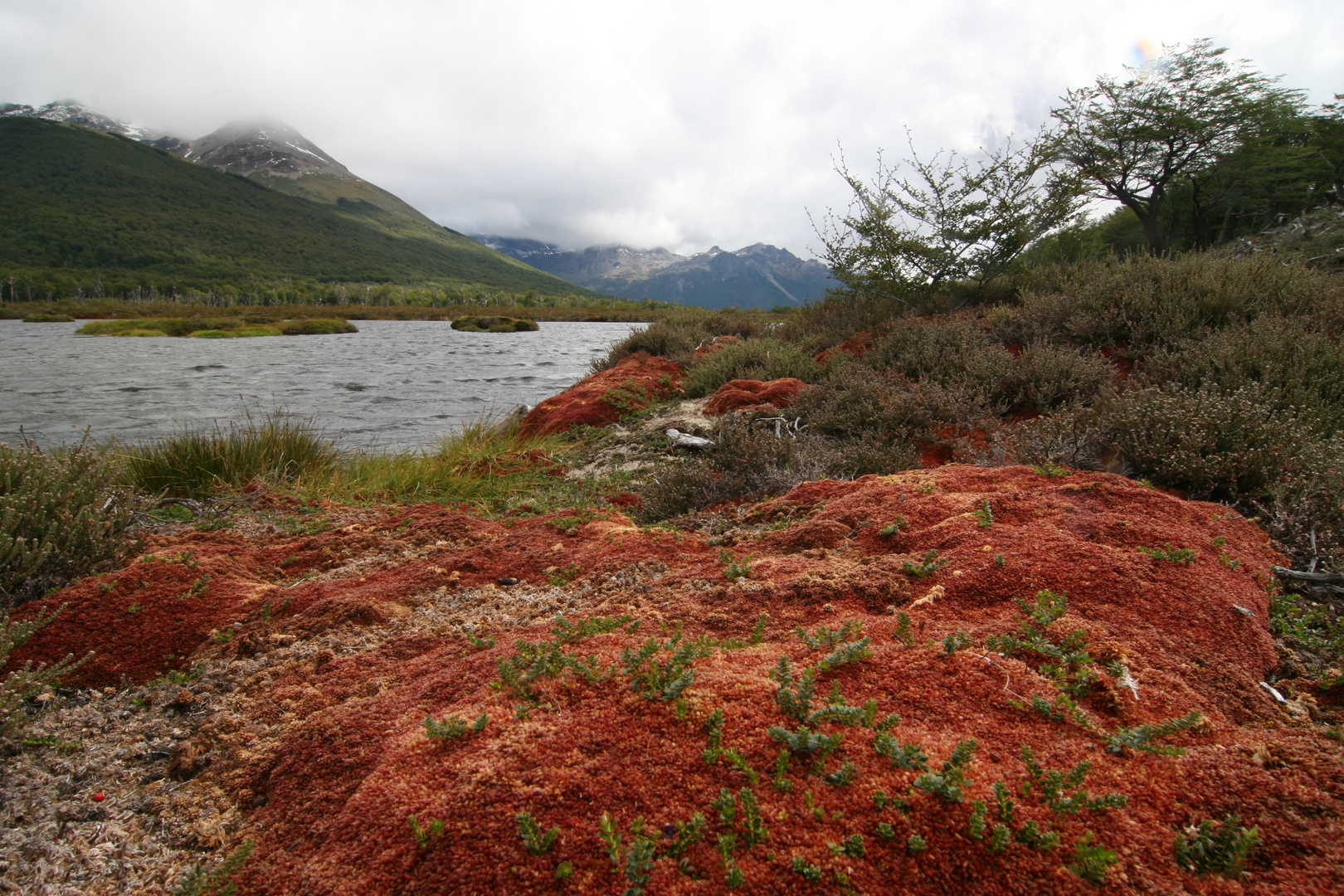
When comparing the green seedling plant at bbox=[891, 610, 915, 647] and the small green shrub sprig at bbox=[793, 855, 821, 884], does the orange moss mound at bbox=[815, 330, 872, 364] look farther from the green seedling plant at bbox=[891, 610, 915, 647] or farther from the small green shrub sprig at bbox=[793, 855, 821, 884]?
the small green shrub sprig at bbox=[793, 855, 821, 884]

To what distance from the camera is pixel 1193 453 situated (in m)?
3.58

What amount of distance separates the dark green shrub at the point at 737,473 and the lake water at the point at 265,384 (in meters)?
6.91

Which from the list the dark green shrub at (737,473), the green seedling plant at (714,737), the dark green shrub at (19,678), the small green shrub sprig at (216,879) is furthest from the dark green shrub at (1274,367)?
the dark green shrub at (19,678)

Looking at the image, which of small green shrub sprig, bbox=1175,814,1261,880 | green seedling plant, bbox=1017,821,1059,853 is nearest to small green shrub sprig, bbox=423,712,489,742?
green seedling plant, bbox=1017,821,1059,853

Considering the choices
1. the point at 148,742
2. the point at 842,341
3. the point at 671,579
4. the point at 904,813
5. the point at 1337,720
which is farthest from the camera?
the point at 842,341

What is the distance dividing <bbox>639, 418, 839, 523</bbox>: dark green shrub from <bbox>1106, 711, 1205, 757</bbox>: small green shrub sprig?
3.23m

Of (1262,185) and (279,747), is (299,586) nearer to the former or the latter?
(279,747)

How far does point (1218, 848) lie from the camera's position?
3.76 feet

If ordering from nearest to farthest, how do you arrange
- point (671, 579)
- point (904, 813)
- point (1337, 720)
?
point (904, 813), point (1337, 720), point (671, 579)

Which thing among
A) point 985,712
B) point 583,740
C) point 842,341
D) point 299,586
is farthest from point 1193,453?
point 842,341

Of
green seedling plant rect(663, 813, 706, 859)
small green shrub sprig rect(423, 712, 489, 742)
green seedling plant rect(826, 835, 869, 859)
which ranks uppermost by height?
green seedling plant rect(826, 835, 869, 859)

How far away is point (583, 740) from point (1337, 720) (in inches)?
87.7

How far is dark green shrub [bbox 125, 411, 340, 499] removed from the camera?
6.28 meters

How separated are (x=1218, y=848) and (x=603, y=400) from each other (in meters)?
9.55
